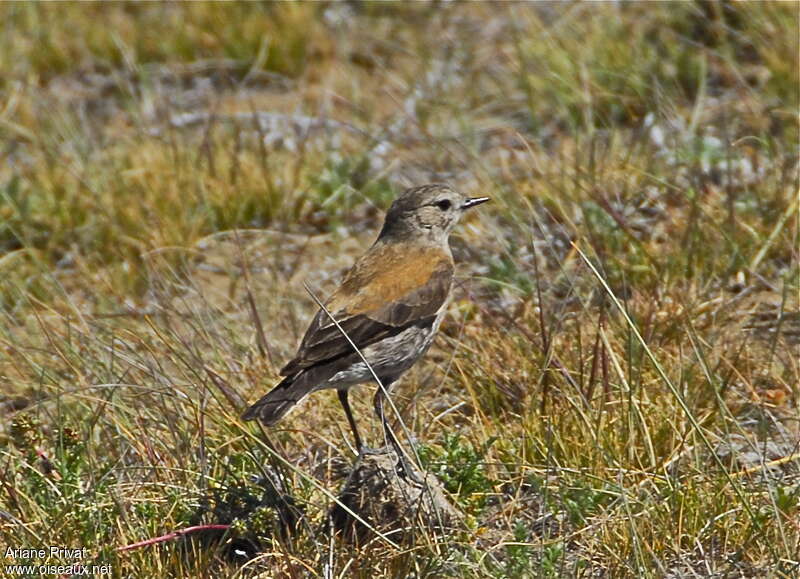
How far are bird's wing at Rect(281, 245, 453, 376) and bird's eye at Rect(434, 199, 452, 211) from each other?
33 cm

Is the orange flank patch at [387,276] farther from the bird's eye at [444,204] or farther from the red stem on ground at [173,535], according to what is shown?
the red stem on ground at [173,535]

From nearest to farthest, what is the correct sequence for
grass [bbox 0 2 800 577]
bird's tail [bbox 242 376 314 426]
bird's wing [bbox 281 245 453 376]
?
grass [bbox 0 2 800 577] → bird's tail [bbox 242 376 314 426] → bird's wing [bbox 281 245 453 376]

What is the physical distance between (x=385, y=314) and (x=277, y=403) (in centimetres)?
83

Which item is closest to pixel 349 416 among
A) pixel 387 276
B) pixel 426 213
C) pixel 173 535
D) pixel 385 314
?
pixel 385 314

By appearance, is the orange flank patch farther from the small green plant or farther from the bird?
the small green plant

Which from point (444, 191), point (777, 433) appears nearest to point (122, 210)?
point (444, 191)

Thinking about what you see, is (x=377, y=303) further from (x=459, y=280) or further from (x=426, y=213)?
(x=459, y=280)

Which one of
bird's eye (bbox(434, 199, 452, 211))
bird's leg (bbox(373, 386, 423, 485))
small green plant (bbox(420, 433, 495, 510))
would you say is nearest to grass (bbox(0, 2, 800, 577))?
small green plant (bbox(420, 433, 495, 510))

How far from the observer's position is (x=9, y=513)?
16.0 ft

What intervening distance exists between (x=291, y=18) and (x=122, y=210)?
264 centimetres

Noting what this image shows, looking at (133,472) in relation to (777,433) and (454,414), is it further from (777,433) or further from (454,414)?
(777,433)

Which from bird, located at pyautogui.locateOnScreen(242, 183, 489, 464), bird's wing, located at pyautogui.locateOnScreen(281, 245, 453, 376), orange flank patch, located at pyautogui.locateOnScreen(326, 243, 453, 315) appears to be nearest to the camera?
bird, located at pyautogui.locateOnScreen(242, 183, 489, 464)

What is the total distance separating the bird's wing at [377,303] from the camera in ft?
17.3

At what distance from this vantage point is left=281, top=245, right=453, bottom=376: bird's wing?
5.26 m
